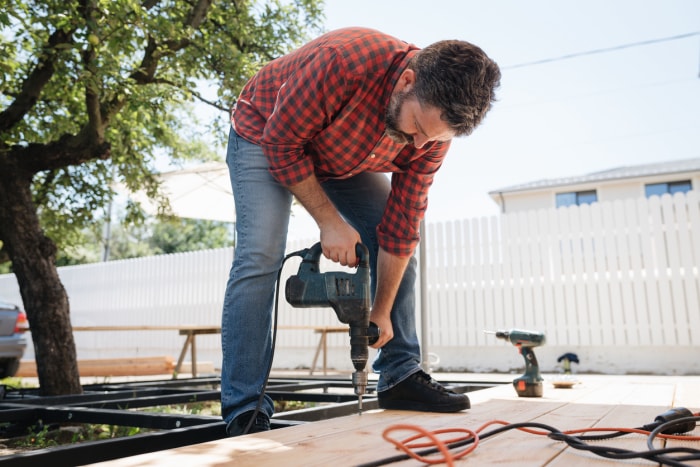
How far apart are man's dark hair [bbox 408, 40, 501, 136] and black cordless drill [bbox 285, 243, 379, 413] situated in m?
0.51

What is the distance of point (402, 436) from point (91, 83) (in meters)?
3.05

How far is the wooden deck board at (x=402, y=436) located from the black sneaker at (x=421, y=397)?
Answer: 52 mm

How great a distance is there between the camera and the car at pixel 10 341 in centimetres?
609

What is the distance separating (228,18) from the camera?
4910 mm

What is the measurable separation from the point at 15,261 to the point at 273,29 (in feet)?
9.53

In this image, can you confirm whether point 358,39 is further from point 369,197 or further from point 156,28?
point 156,28

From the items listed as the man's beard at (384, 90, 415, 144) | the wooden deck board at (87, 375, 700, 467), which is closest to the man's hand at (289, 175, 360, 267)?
the man's beard at (384, 90, 415, 144)

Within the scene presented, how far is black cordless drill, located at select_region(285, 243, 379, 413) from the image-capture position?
176 centimetres

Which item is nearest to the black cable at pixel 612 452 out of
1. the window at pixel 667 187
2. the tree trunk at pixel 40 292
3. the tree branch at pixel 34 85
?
the tree trunk at pixel 40 292

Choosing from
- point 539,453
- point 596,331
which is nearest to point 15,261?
point 539,453

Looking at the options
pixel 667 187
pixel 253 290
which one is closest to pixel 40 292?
pixel 253 290

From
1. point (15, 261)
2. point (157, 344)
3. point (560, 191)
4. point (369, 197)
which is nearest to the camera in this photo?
point (369, 197)

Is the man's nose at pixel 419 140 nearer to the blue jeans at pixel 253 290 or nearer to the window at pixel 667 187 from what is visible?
the blue jeans at pixel 253 290

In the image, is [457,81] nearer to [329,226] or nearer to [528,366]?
[329,226]
